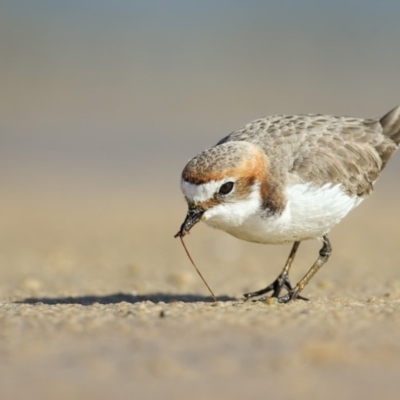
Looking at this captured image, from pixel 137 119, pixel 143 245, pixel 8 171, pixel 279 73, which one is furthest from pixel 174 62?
pixel 143 245

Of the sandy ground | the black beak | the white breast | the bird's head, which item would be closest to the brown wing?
the white breast

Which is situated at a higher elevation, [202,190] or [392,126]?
[392,126]

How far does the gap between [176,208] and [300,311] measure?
11384mm

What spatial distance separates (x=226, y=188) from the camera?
7047 mm

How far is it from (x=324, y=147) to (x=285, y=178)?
2.70 ft

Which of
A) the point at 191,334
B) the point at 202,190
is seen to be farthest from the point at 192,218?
the point at 191,334

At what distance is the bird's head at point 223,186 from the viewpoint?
6969mm

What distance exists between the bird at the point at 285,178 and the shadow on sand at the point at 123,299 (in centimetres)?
54

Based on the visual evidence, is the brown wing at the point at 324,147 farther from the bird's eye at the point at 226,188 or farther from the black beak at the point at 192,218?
the black beak at the point at 192,218

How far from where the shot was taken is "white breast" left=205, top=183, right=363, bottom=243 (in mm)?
7195

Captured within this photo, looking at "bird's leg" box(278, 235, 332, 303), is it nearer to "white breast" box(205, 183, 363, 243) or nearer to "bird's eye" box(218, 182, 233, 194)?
"white breast" box(205, 183, 363, 243)

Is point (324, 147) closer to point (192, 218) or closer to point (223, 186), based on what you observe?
point (223, 186)

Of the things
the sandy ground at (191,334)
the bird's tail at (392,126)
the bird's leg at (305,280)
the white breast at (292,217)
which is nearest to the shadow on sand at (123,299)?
the sandy ground at (191,334)

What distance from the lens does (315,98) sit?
127ft
